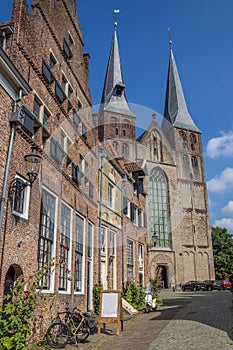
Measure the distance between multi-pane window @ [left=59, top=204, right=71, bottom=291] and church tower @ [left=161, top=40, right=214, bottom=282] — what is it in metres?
33.1

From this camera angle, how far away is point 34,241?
958 cm

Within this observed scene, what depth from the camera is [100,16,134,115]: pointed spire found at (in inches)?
2101

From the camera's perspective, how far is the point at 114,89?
176ft

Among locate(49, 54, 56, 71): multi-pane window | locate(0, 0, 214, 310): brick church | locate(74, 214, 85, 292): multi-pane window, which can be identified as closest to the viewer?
locate(0, 0, 214, 310): brick church

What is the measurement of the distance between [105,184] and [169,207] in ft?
94.3

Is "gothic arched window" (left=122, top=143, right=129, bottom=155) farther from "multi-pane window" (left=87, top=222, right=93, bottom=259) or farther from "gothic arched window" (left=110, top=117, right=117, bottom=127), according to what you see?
"multi-pane window" (left=87, top=222, right=93, bottom=259)

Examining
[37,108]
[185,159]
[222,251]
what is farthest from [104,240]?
[222,251]

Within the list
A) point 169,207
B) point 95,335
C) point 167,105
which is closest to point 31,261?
point 95,335

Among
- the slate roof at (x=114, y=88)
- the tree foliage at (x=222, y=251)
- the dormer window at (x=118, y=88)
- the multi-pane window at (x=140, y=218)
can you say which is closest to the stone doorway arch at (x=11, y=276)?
the multi-pane window at (x=140, y=218)

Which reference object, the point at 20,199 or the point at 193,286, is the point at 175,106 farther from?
the point at 20,199

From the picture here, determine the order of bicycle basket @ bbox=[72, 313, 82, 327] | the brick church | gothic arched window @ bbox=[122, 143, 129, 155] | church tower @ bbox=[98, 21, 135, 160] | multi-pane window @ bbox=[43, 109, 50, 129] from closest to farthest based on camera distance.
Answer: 1. the brick church
2. bicycle basket @ bbox=[72, 313, 82, 327]
3. multi-pane window @ bbox=[43, 109, 50, 129]
4. gothic arched window @ bbox=[122, 143, 129, 155]
5. church tower @ bbox=[98, 21, 135, 160]

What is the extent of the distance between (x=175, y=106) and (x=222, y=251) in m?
26.6

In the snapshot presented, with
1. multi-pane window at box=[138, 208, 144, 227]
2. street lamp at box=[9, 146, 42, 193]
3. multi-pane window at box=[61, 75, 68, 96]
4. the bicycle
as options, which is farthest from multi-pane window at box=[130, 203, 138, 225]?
street lamp at box=[9, 146, 42, 193]

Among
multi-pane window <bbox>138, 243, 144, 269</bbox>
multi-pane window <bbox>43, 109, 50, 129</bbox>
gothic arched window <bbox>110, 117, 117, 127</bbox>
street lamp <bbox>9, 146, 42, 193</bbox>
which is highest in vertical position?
gothic arched window <bbox>110, 117, 117, 127</bbox>
